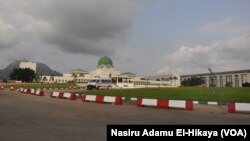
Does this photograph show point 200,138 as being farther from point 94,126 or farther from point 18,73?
point 18,73

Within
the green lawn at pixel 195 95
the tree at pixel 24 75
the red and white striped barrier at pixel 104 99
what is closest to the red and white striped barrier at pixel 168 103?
the red and white striped barrier at pixel 104 99

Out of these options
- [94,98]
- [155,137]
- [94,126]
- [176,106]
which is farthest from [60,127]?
[94,98]

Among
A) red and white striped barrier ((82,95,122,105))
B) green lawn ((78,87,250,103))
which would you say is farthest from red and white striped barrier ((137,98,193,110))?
green lawn ((78,87,250,103))

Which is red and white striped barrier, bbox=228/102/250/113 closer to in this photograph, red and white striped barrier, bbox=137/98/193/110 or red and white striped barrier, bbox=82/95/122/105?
red and white striped barrier, bbox=137/98/193/110

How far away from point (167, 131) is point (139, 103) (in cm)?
1948

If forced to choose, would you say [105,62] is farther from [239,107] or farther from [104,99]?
[239,107]

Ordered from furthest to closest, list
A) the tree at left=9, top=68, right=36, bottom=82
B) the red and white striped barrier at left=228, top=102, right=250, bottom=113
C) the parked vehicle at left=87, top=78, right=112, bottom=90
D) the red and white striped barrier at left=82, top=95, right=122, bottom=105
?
1. the tree at left=9, top=68, right=36, bottom=82
2. the parked vehicle at left=87, top=78, right=112, bottom=90
3. the red and white striped barrier at left=82, top=95, right=122, bottom=105
4. the red and white striped barrier at left=228, top=102, right=250, bottom=113

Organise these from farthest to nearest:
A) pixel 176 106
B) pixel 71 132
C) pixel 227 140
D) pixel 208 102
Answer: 1. pixel 208 102
2. pixel 176 106
3. pixel 71 132
4. pixel 227 140

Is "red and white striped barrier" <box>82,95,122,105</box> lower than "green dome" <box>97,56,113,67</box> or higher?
lower

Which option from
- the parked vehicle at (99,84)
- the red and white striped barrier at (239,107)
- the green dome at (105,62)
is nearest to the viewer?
the red and white striped barrier at (239,107)

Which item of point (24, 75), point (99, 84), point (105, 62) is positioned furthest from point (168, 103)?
point (24, 75)

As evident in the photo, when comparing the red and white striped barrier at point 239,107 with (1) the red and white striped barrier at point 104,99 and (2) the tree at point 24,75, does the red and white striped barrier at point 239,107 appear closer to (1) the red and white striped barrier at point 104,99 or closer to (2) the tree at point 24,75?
(1) the red and white striped barrier at point 104,99

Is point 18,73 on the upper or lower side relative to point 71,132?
upper

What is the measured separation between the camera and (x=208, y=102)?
Answer: 105ft
